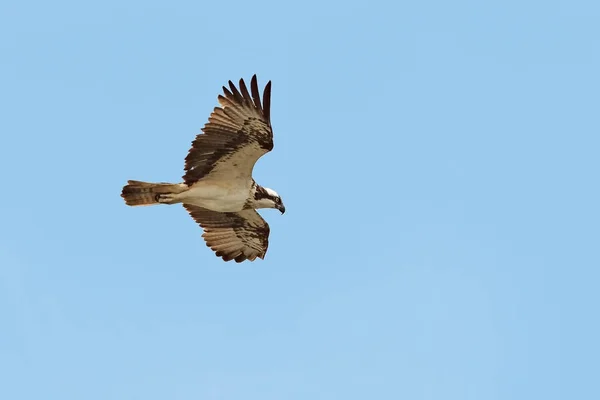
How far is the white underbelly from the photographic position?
1948cm

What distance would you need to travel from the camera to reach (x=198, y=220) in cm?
2114

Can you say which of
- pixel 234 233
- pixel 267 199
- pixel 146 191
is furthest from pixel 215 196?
pixel 234 233

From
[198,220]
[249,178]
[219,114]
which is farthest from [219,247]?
[219,114]

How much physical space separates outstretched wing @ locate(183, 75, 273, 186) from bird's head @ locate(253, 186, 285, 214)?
1.63 feet

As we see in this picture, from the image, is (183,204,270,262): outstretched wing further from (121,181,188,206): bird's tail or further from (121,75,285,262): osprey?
(121,181,188,206): bird's tail

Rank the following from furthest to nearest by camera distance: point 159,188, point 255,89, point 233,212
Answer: point 233,212, point 159,188, point 255,89

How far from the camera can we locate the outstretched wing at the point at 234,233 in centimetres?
2106

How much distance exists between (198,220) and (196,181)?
6.08 ft

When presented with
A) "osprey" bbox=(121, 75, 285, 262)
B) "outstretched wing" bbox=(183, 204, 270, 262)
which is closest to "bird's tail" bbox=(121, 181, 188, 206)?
"osprey" bbox=(121, 75, 285, 262)

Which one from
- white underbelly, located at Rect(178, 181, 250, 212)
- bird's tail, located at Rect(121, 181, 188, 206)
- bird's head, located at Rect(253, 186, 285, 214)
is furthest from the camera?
bird's head, located at Rect(253, 186, 285, 214)

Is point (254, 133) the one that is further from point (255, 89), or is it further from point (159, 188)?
point (159, 188)

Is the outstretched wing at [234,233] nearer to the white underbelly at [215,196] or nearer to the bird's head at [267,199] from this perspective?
the bird's head at [267,199]

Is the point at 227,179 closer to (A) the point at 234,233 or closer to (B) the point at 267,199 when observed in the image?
(B) the point at 267,199

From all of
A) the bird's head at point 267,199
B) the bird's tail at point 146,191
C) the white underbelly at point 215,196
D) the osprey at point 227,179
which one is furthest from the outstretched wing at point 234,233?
the bird's tail at point 146,191
